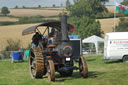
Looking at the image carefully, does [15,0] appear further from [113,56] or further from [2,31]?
[113,56]

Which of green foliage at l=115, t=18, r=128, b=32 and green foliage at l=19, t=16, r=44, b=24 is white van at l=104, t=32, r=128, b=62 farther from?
green foliage at l=19, t=16, r=44, b=24

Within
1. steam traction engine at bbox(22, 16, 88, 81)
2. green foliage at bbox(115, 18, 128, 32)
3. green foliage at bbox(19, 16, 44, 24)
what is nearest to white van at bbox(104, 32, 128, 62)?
steam traction engine at bbox(22, 16, 88, 81)

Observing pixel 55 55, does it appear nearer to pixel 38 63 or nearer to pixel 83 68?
pixel 38 63

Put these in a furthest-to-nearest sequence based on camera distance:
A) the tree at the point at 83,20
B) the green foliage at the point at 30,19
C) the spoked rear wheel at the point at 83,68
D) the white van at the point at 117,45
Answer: the green foliage at the point at 30,19 → the tree at the point at 83,20 → the white van at the point at 117,45 → the spoked rear wheel at the point at 83,68

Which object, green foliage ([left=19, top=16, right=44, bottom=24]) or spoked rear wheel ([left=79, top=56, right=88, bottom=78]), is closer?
spoked rear wheel ([left=79, top=56, right=88, bottom=78])

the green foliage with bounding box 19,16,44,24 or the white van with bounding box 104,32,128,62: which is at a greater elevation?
the green foliage with bounding box 19,16,44,24

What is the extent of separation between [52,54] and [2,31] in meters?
52.6

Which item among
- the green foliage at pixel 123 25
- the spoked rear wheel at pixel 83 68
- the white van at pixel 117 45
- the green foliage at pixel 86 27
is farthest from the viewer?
the green foliage at pixel 123 25

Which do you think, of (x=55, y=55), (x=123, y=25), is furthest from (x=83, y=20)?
(x=55, y=55)

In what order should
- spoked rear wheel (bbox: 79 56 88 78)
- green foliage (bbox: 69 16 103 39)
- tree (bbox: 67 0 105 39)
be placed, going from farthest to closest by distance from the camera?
1. tree (bbox: 67 0 105 39)
2. green foliage (bbox: 69 16 103 39)
3. spoked rear wheel (bbox: 79 56 88 78)

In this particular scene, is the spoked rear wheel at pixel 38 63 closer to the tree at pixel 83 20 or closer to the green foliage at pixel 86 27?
the green foliage at pixel 86 27

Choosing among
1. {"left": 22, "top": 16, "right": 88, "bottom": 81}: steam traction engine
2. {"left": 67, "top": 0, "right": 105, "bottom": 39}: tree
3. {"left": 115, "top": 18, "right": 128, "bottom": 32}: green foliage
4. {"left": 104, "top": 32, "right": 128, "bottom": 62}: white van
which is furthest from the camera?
{"left": 115, "top": 18, "right": 128, "bottom": 32}: green foliage

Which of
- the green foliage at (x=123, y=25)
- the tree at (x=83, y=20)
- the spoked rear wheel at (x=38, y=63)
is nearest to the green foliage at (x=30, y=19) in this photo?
the tree at (x=83, y=20)

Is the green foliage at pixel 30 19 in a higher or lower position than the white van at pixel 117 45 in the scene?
higher
